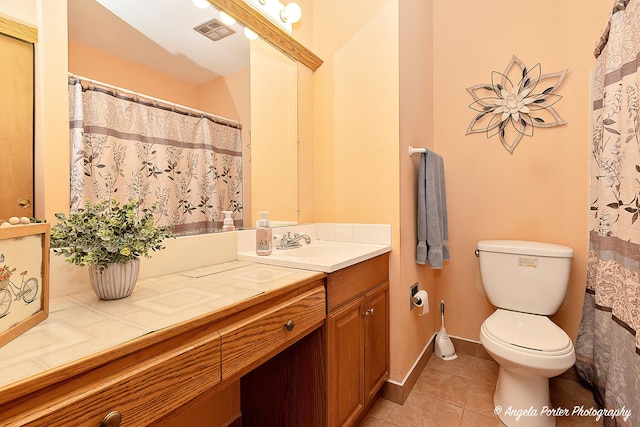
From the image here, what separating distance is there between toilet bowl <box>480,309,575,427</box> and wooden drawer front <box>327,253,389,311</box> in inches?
23.9

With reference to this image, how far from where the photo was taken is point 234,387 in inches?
53.0

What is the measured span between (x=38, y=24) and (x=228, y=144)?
71 centimetres

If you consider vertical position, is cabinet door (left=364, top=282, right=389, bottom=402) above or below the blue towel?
below

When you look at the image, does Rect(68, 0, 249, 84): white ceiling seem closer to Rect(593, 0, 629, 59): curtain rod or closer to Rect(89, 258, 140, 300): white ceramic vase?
Rect(89, 258, 140, 300): white ceramic vase

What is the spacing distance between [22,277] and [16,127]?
1.46 feet

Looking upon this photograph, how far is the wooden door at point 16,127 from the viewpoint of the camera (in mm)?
760

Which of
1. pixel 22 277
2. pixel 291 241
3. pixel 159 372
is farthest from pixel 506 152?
pixel 22 277

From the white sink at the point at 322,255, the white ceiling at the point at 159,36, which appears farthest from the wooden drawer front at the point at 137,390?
the white ceiling at the point at 159,36

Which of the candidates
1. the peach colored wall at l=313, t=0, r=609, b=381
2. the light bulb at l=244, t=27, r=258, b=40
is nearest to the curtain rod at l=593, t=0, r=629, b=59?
the peach colored wall at l=313, t=0, r=609, b=381

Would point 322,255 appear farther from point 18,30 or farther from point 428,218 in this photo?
point 18,30

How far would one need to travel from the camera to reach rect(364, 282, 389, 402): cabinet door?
4.53 ft

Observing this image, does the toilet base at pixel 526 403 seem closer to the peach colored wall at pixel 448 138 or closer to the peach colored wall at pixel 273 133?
the peach colored wall at pixel 448 138

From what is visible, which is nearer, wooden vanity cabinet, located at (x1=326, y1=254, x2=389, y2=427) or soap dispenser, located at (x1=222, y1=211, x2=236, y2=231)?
wooden vanity cabinet, located at (x1=326, y1=254, x2=389, y2=427)

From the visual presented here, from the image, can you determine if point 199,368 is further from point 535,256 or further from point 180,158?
point 535,256
